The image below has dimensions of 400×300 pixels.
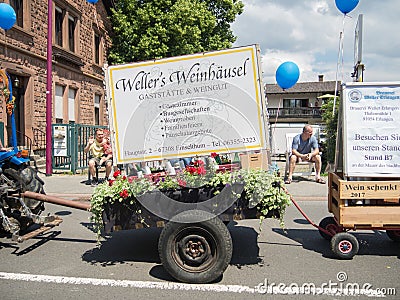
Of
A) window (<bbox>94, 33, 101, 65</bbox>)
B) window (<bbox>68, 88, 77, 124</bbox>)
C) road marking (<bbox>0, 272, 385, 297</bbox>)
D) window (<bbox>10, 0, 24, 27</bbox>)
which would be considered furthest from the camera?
window (<bbox>94, 33, 101, 65</bbox>)

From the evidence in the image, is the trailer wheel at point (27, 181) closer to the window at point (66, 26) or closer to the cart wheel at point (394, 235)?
the cart wheel at point (394, 235)

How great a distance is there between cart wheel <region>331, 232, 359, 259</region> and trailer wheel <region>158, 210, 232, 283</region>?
1.53m

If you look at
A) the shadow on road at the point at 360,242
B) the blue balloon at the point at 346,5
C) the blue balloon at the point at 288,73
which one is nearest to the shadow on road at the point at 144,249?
the shadow on road at the point at 360,242

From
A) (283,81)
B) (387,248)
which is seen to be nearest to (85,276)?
(387,248)

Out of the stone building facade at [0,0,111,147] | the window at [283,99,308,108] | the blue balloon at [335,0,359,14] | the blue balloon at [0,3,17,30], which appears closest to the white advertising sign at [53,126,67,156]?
the stone building facade at [0,0,111,147]

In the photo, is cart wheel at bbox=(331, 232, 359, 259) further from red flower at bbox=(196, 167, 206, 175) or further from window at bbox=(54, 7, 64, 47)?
window at bbox=(54, 7, 64, 47)

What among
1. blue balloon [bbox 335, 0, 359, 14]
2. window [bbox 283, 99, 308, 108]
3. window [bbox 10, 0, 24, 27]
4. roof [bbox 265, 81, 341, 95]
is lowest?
blue balloon [bbox 335, 0, 359, 14]

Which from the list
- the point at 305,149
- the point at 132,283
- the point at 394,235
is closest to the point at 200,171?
the point at 132,283

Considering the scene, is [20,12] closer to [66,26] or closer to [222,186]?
[66,26]

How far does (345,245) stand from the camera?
473cm

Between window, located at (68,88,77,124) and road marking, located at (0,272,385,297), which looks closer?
road marking, located at (0,272,385,297)

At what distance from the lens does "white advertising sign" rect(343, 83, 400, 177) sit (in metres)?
4.74

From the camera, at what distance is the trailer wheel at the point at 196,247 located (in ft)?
13.0

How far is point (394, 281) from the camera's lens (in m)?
4.11
